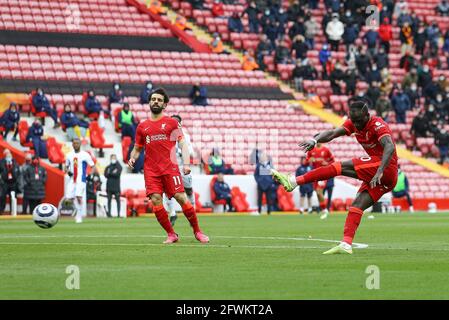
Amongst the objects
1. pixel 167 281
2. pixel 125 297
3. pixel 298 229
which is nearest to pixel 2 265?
pixel 167 281

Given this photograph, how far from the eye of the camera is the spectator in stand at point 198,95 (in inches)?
1743

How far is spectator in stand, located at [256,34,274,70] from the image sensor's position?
162 feet

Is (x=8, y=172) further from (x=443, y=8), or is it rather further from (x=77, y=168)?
(x=443, y=8)

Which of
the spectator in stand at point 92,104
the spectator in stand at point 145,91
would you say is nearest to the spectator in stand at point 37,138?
the spectator in stand at point 92,104

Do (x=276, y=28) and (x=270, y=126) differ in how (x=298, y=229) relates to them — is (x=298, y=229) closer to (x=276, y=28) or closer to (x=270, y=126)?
(x=270, y=126)

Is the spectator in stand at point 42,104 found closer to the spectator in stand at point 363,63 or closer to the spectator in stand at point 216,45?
the spectator in stand at point 216,45

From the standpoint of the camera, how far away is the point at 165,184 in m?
18.3

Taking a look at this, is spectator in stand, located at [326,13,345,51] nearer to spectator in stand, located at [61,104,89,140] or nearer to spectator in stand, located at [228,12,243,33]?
spectator in stand, located at [228,12,243,33]

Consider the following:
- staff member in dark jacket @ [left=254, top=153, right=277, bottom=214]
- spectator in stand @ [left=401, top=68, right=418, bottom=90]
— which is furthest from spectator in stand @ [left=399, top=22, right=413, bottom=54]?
staff member in dark jacket @ [left=254, top=153, right=277, bottom=214]

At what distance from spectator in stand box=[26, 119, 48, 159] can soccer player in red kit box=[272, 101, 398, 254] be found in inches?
900

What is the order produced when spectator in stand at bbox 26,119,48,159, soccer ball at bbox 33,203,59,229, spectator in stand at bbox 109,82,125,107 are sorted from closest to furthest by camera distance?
soccer ball at bbox 33,203,59,229 < spectator in stand at bbox 26,119,48,159 < spectator in stand at bbox 109,82,125,107

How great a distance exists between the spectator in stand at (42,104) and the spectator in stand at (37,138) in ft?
4.79
